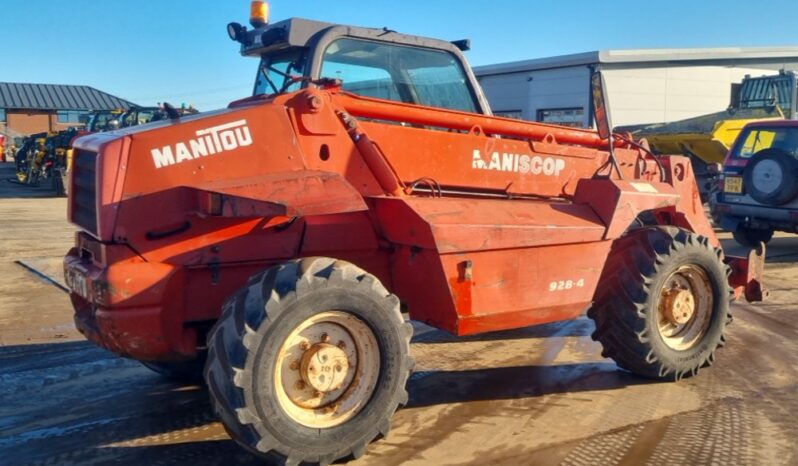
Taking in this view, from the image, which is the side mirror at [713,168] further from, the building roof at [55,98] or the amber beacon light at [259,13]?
the building roof at [55,98]

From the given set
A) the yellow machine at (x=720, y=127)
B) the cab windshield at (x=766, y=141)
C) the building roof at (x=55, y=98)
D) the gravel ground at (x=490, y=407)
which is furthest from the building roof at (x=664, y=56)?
the building roof at (x=55, y=98)

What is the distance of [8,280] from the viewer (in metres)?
Answer: 8.95

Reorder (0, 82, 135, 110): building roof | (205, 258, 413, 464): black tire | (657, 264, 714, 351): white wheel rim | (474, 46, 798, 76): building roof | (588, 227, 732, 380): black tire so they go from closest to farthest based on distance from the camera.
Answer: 1. (205, 258, 413, 464): black tire
2. (588, 227, 732, 380): black tire
3. (657, 264, 714, 351): white wheel rim
4. (474, 46, 798, 76): building roof
5. (0, 82, 135, 110): building roof

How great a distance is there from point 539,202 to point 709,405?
5.51 ft

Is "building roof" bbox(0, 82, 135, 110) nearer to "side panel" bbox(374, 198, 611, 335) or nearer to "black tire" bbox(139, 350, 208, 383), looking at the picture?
"black tire" bbox(139, 350, 208, 383)

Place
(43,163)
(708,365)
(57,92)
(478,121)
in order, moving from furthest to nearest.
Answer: (57,92) → (43,163) → (708,365) → (478,121)

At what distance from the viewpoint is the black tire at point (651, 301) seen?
16.4 feet

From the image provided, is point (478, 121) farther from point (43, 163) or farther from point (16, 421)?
point (43, 163)

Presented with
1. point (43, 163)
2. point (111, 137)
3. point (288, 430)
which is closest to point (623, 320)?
point (288, 430)

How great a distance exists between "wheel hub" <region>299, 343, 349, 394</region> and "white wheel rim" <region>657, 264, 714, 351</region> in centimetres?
243

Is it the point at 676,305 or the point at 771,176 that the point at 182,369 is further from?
the point at 771,176

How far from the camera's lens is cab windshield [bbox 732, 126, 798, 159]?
10781 mm

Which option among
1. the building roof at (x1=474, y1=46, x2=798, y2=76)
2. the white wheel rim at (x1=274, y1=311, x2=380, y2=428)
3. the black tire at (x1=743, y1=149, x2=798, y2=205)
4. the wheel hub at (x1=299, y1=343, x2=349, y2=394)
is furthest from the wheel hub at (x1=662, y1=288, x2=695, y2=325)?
the building roof at (x1=474, y1=46, x2=798, y2=76)

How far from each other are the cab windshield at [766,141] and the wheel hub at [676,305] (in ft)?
20.9
